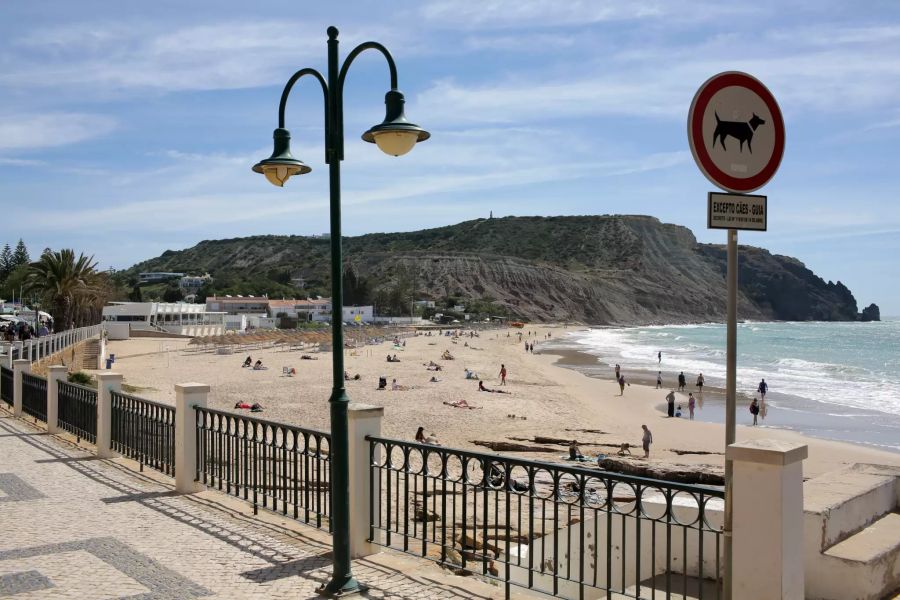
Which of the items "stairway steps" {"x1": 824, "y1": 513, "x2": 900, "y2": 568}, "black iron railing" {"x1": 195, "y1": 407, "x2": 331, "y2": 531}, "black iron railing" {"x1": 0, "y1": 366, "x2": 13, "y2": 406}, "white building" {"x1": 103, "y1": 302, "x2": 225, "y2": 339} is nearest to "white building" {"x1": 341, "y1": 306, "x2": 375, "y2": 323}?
"white building" {"x1": 103, "y1": 302, "x2": 225, "y2": 339}

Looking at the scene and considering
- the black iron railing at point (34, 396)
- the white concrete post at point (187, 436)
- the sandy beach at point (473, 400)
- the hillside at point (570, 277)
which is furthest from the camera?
the hillside at point (570, 277)

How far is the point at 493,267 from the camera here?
537 ft

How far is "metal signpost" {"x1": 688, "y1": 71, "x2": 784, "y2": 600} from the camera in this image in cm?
370

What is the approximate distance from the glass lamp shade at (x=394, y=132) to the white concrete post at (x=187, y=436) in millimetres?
4457

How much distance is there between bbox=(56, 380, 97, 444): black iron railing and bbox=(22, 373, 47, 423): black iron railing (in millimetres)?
1240

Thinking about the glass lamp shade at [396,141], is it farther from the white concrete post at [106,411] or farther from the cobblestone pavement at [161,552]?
the white concrete post at [106,411]

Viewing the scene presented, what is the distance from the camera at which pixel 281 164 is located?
6.19 metres

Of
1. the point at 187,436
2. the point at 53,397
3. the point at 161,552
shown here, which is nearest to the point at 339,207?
the point at 161,552

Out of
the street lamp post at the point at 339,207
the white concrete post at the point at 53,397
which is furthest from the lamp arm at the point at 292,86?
the white concrete post at the point at 53,397

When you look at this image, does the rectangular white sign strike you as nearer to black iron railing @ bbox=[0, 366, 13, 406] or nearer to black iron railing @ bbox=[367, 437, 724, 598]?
black iron railing @ bbox=[367, 437, 724, 598]

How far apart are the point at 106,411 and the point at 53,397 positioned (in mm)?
3229

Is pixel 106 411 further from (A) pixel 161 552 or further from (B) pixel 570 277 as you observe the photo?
(B) pixel 570 277

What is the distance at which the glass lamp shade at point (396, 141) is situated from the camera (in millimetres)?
5410

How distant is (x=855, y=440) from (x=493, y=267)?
139 meters
